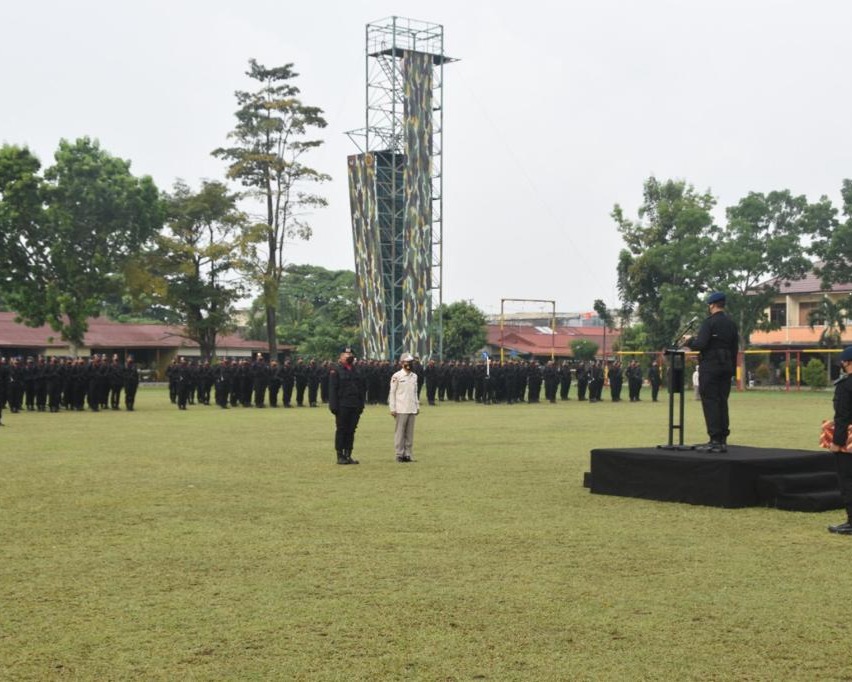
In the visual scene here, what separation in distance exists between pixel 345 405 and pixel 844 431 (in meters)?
8.48

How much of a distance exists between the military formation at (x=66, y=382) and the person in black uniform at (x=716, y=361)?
2307 centimetres

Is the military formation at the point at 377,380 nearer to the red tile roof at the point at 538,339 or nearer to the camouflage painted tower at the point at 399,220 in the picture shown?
the camouflage painted tower at the point at 399,220

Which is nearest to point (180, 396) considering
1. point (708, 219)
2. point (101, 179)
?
point (101, 179)

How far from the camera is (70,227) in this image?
54.2 metres

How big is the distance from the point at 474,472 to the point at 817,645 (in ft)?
32.1

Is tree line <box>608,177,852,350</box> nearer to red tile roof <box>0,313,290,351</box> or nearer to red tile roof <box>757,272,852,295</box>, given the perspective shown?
red tile roof <box>757,272,852,295</box>

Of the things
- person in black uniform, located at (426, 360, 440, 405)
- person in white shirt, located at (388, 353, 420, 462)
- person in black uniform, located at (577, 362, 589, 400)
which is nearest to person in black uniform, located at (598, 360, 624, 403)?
person in black uniform, located at (577, 362, 589, 400)

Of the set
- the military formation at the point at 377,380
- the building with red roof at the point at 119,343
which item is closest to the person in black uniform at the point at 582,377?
the military formation at the point at 377,380

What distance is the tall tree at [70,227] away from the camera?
53750 millimetres

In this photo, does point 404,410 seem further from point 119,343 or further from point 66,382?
point 119,343

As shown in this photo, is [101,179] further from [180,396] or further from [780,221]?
[780,221]

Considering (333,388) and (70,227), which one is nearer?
(333,388)

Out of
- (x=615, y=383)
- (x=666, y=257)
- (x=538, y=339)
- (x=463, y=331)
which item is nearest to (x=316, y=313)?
(x=463, y=331)

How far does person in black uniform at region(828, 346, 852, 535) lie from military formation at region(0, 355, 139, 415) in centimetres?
2552
